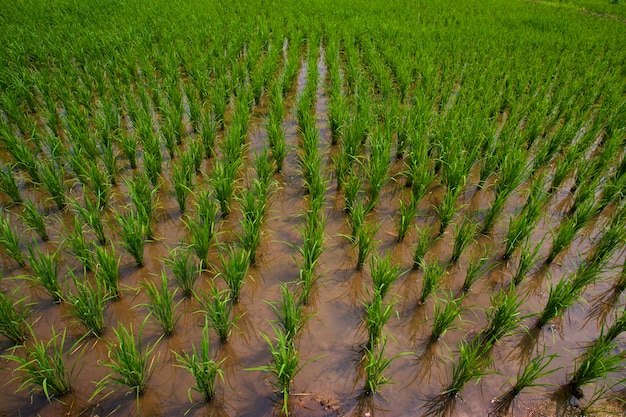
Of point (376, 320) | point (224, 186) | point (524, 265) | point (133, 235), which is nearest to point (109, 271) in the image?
point (133, 235)

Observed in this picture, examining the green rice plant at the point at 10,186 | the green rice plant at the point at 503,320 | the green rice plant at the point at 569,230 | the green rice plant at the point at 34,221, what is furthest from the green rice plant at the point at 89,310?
the green rice plant at the point at 569,230

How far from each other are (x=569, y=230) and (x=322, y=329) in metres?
1.88

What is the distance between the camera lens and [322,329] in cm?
222

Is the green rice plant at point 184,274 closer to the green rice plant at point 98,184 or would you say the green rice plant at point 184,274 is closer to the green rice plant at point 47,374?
the green rice plant at point 47,374

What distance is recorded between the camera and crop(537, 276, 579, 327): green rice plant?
2.12 metres

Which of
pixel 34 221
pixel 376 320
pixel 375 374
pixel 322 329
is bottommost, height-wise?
pixel 322 329

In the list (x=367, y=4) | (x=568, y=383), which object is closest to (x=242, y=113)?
(x=568, y=383)

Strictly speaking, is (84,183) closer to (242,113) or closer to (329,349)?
(242,113)

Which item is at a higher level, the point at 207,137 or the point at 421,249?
the point at 207,137

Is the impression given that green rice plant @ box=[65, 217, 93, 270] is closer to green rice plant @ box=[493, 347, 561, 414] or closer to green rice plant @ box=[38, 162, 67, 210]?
green rice plant @ box=[38, 162, 67, 210]

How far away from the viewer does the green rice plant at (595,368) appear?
1791mm

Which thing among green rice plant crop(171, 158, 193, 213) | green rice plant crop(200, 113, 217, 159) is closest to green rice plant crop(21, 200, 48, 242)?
green rice plant crop(171, 158, 193, 213)

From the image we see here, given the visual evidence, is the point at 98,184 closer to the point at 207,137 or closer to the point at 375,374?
the point at 207,137

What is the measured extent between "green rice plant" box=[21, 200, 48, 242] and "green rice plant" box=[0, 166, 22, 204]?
406 millimetres
